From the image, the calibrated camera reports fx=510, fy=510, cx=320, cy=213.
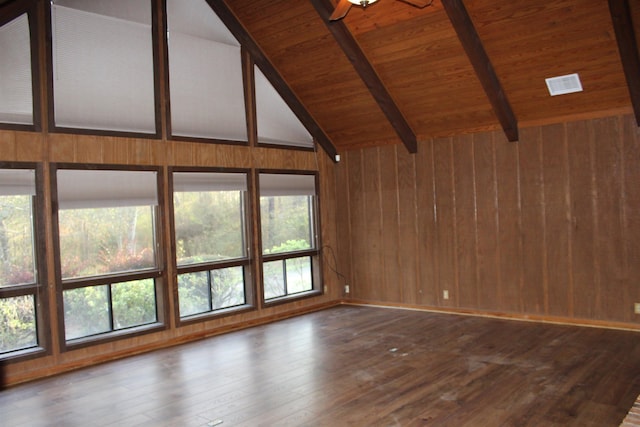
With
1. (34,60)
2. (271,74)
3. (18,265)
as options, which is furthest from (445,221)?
(34,60)

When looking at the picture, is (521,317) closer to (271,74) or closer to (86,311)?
(271,74)

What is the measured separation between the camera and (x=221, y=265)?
244 inches

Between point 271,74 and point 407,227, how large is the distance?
9.10 feet

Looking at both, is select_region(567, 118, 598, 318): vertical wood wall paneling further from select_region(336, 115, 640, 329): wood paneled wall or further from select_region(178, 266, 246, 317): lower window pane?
select_region(178, 266, 246, 317): lower window pane

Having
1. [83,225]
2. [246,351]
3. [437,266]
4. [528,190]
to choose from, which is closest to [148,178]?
[83,225]

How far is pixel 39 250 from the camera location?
15.7 feet

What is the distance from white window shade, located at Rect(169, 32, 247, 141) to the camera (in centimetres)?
586

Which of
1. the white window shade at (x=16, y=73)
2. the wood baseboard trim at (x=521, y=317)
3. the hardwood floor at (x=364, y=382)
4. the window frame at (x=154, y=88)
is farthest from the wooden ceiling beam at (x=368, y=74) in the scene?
the white window shade at (x=16, y=73)

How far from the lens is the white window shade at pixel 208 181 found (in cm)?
581

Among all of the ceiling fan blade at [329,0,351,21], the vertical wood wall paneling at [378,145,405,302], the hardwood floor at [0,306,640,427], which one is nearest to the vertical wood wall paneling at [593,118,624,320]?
the hardwood floor at [0,306,640,427]

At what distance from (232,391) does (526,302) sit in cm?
376

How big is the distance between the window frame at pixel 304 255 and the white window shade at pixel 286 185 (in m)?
0.05

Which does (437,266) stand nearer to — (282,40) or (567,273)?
(567,273)

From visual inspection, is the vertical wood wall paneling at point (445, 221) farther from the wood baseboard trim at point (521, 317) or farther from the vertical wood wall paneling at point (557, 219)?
the vertical wood wall paneling at point (557, 219)
